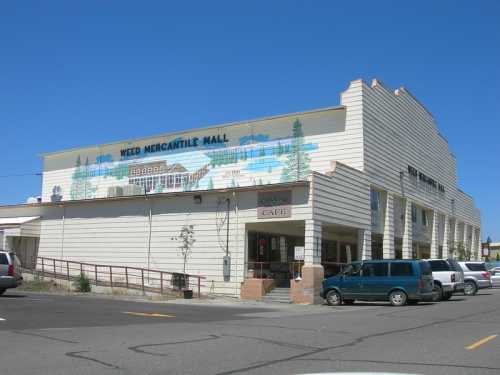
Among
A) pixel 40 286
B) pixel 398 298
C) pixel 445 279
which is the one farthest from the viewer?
pixel 40 286

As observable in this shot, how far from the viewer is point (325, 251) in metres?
35.1

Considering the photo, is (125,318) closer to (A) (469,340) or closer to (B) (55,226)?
(A) (469,340)

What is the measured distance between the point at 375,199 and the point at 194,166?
11148 mm

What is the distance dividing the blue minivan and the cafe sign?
161 inches

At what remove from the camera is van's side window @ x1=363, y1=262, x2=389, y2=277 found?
76.9 ft

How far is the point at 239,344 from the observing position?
1119 centimetres

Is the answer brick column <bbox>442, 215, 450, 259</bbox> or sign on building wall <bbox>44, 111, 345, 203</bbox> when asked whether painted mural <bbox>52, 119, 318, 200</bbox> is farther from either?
brick column <bbox>442, 215, 450, 259</bbox>

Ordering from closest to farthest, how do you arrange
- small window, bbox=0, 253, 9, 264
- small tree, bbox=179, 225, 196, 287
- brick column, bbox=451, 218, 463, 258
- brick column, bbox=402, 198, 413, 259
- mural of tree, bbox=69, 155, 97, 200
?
small window, bbox=0, 253, 9, 264
small tree, bbox=179, 225, 196, 287
brick column, bbox=402, 198, 413, 259
mural of tree, bbox=69, 155, 97, 200
brick column, bbox=451, 218, 463, 258

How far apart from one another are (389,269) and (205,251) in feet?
31.4

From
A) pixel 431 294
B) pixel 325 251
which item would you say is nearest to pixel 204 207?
pixel 325 251

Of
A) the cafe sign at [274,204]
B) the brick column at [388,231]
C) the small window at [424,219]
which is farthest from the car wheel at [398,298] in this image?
the small window at [424,219]

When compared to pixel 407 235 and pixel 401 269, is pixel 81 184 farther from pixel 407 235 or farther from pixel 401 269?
pixel 401 269

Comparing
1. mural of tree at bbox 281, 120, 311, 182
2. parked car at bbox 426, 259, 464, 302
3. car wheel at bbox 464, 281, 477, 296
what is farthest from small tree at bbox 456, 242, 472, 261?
parked car at bbox 426, 259, 464, 302

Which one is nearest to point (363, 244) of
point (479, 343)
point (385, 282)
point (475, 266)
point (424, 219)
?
point (475, 266)
